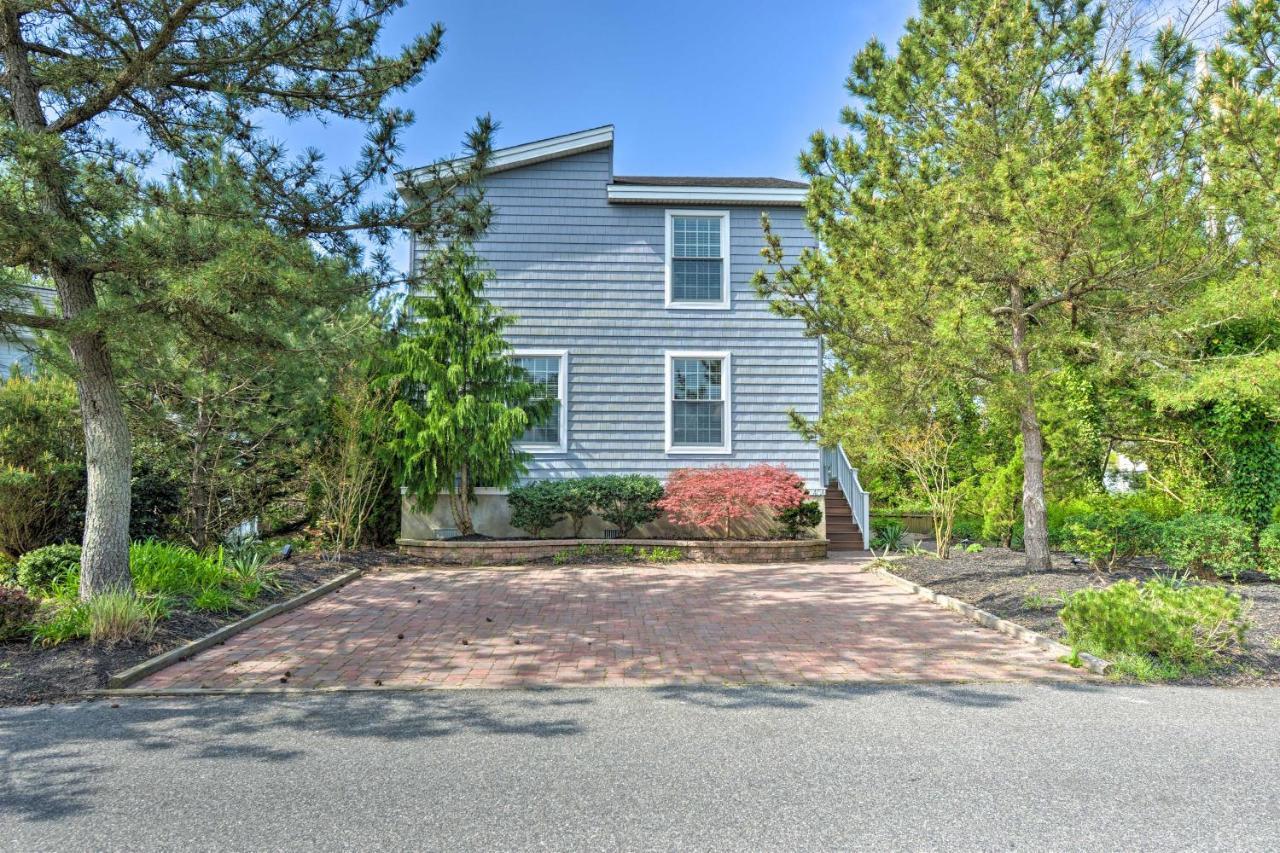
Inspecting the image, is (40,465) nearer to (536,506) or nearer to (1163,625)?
(536,506)

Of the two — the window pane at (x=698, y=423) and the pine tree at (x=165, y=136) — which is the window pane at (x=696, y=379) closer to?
the window pane at (x=698, y=423)

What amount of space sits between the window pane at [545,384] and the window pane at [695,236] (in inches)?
122

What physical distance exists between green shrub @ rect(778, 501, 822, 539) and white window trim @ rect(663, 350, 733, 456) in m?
1.55

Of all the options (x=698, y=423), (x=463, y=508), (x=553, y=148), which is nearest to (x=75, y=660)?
(x=463, y=508)

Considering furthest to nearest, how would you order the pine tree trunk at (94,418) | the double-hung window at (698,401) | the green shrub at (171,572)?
the double-hung window at (698,401), the green shrub at (171,572), the pine tree trunk at (94,418)

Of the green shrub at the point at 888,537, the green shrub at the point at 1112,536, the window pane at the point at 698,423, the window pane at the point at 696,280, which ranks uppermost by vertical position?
the window pane at the point at 696,280

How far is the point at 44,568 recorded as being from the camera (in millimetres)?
7375

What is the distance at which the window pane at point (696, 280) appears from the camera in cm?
1353

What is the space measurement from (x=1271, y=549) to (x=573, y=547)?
898cm

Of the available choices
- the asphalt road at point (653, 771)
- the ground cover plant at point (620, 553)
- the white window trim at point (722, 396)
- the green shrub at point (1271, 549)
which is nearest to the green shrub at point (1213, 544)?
the green shrub at point (1271, 549)

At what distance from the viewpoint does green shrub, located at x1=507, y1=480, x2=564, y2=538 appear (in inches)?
474

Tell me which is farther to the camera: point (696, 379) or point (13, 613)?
point (696, 379)

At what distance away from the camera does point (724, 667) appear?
559 centimetres

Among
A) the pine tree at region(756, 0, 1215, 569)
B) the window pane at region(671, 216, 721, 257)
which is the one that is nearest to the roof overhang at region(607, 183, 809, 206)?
the window pane at region(671, 216, 721, 257)
